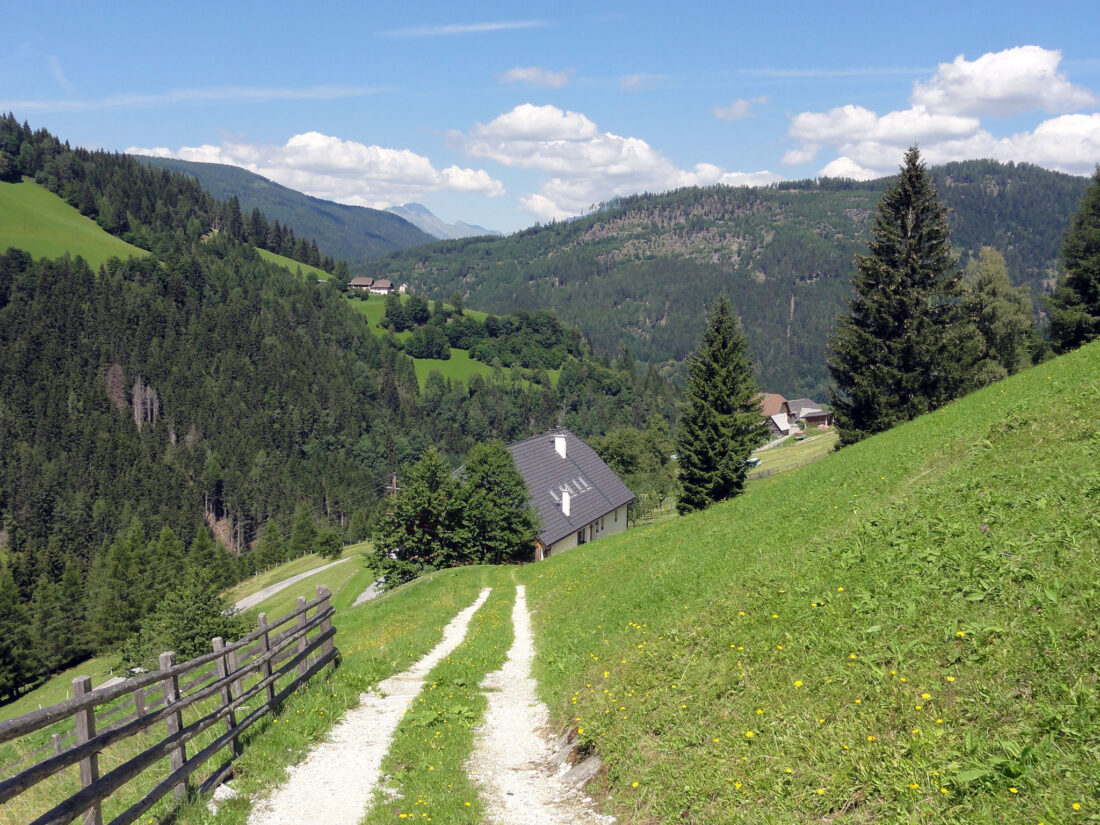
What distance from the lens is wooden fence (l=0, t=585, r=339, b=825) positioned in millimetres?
6746

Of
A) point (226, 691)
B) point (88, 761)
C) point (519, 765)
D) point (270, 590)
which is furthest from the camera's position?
point (270, 590)

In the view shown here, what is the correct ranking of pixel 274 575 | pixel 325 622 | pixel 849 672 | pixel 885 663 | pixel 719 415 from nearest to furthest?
pixel 885 663
pixel 849 672
pixel 325 622
pixel 719 415
pixel 274 575

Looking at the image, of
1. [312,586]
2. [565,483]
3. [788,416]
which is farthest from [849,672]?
[788,416]

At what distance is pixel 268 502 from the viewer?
16662 centimetres

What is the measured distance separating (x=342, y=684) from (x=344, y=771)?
4.65 metres

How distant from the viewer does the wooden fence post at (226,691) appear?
35.0ft

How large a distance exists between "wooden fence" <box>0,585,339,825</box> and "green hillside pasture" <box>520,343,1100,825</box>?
5191 mm

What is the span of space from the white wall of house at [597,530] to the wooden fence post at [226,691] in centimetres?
4288

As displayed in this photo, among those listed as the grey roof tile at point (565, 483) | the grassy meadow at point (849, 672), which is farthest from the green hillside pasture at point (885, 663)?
the grey roof tile at point (565, 483)

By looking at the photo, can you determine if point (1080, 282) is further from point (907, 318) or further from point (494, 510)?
point (494, 510)

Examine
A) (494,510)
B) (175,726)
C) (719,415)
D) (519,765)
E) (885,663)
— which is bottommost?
(494,510)

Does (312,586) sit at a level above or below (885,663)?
below

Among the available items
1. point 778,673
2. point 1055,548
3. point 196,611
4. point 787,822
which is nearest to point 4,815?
point 787,822

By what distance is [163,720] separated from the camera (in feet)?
35.3
